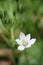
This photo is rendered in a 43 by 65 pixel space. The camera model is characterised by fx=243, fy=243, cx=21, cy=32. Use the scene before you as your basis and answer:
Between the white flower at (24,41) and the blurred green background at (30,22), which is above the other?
the blurred green background at (30,22)

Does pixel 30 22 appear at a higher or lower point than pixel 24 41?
higher

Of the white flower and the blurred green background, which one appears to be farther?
the blurred green background

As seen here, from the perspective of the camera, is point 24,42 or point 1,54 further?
point 1,54

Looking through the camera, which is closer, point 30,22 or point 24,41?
point 24,41

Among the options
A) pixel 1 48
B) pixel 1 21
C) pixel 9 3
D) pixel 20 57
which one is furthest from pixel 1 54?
pixel 1 21

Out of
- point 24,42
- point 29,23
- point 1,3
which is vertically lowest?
point 24,42

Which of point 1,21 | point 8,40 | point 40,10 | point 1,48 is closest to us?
point 1,21

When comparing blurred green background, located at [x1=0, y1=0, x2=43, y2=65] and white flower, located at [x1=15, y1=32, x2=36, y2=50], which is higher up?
blurred green background, located at [x1=0, y1=0, x2=43, y2=65]

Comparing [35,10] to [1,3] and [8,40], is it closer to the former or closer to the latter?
[1,3]

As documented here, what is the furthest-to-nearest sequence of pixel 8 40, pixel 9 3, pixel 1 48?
pixel 1 48 < pixel 9 3 < pixel 8 40

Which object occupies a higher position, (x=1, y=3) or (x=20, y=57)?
(x=1, y=3)

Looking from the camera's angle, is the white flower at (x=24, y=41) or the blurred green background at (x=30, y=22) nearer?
the white flower at (x=24, y=41)
